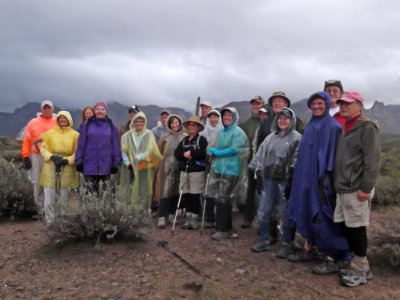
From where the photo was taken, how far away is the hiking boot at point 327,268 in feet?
12.6

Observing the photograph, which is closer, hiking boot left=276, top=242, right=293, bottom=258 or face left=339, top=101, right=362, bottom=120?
face left=339, top=101, right=362, bottom=120

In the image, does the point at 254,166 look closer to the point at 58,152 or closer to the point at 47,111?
the point at 58,152

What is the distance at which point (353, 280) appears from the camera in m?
3.54

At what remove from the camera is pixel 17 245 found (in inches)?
179

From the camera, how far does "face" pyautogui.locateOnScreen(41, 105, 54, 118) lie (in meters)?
5.95

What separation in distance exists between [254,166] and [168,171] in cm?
195

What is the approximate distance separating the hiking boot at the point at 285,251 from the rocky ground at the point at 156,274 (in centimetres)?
14

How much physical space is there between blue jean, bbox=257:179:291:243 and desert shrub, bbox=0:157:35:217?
4.50 m

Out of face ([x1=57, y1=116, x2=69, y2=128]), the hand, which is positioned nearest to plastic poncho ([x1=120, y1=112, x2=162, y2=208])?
face ([x1=57, y1=116, x2=69, y2=128])

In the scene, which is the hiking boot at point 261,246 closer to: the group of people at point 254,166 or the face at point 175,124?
the group of people at point 254,166

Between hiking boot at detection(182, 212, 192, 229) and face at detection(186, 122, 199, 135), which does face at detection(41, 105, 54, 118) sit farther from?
hiking boot at detection(182, 212, 192, 229)

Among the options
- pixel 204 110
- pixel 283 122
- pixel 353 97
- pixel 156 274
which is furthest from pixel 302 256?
pixel 204 110

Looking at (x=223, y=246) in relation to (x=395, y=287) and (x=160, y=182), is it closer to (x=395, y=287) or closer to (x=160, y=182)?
(x=160, y=182)

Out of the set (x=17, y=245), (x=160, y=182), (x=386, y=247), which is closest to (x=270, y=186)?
(x=386, y=247)
